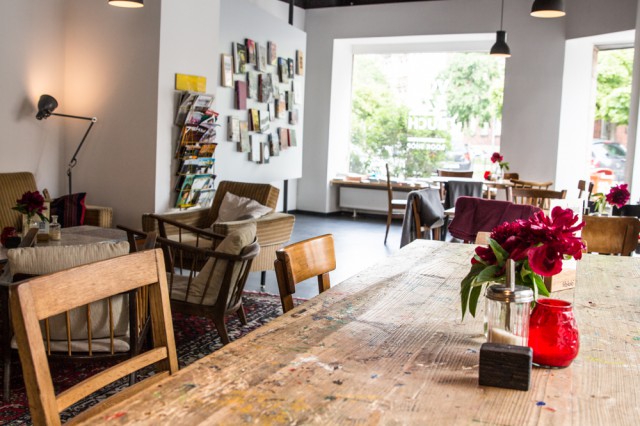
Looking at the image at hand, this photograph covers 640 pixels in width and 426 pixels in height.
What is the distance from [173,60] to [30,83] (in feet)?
4.40

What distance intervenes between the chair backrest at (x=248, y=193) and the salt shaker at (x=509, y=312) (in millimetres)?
5087

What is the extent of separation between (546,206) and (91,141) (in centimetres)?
467

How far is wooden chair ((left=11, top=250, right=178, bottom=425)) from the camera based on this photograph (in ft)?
4.27

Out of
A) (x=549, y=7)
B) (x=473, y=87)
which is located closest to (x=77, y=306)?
(x=549, y=7)

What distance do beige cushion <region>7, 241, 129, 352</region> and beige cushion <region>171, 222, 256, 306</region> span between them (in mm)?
723

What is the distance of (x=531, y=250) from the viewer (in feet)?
5.15

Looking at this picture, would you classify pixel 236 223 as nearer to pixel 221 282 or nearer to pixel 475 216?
pixel 221 282

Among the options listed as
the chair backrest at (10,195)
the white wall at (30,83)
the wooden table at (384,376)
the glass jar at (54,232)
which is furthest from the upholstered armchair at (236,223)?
the wooden table at (384,376)

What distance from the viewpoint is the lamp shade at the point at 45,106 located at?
629cm

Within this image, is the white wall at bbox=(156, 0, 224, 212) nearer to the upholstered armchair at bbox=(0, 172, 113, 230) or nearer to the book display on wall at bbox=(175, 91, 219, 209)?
the book display on wall at bbox=(175, 91, 219, 209)

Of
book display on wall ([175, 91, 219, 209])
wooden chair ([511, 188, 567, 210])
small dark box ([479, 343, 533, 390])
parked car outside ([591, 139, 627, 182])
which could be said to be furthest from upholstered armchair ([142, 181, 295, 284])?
→ parked car outside ([591, 139, 627, 182])

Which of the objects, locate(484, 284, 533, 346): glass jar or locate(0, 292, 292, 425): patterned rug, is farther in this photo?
locate(0, 292, 292, 425): patterned rug

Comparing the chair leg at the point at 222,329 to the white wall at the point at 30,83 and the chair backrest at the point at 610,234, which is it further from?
the white wall at the point at 30,83

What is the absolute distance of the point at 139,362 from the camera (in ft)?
5.38
